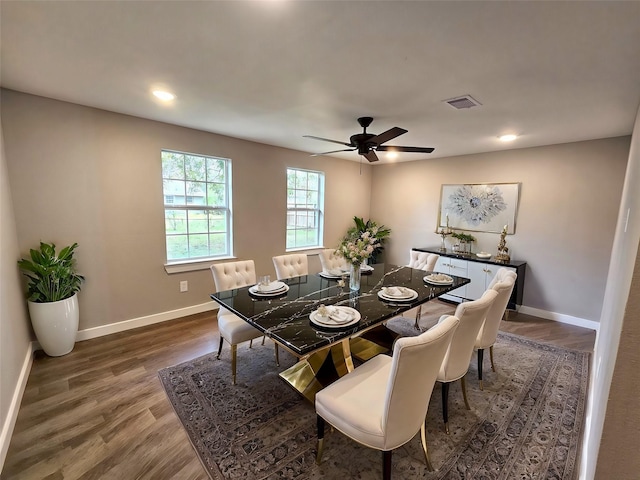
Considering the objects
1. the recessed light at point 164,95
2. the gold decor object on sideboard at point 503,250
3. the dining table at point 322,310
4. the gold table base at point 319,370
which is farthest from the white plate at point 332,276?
the gold decor object on sideboard at point 503,250

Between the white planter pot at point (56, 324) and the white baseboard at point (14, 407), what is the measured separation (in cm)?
17

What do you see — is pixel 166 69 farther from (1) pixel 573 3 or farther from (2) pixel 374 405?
(2) pixel 374 405

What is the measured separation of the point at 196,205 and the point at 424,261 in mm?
3160

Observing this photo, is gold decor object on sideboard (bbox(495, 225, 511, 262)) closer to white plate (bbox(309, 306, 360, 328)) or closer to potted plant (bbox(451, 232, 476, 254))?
potted plant (bbox(451, 232, 476, 254))

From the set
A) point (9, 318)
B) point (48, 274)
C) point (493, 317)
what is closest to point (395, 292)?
point (493, 317)

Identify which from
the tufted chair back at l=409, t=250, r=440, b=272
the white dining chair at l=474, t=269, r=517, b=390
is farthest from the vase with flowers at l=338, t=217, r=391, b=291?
the tufted chair back at l=409, t=250, r=440, b=272

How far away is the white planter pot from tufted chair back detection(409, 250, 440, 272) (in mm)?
3857

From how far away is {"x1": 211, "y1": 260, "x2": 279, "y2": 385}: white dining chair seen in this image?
2.44m

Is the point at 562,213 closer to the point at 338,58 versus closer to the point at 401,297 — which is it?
the point at 401,297

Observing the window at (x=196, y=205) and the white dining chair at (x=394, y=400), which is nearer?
the white dining chair at (x=394, y=400)

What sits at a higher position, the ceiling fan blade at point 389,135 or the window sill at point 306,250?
the ceiling fan blade at point 389,135

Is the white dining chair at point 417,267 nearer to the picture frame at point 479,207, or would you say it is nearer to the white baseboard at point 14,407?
the picture frame at point 479,207

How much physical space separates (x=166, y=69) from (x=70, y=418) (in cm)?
254

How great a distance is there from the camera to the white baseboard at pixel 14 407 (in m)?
1.68
